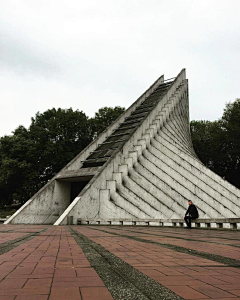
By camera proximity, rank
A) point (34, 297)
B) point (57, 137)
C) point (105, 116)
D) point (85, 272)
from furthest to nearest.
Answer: point (105, 116), point (57, 137), point (85, 272), point (34, 297)

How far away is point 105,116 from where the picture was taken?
1561 inches

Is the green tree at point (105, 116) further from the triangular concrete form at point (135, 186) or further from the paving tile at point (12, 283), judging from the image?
the paving tile at point (12, 283)

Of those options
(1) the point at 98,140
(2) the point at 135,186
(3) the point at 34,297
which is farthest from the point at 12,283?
(1) the point at 98,140

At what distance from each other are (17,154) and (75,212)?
58.1ft

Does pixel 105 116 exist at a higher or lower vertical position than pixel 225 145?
higher

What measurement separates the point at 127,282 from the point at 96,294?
0.40 metres

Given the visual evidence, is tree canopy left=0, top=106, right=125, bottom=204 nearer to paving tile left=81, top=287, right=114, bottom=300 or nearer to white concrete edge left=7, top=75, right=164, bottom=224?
white concrete edge left=7, top=75, right=164, bottom=224

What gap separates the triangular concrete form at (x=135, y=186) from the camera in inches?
585

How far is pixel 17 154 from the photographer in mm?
29250

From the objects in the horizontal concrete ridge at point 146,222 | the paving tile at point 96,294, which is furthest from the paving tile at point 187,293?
the horizontal concrete ridge at point 146,222

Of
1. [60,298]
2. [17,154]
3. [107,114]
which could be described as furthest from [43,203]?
[107,114]

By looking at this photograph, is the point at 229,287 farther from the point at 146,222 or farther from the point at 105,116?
the point at 105,116

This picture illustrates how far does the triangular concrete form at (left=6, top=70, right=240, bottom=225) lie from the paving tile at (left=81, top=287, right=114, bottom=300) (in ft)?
35.7

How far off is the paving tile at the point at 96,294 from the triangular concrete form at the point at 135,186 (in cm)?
1089
